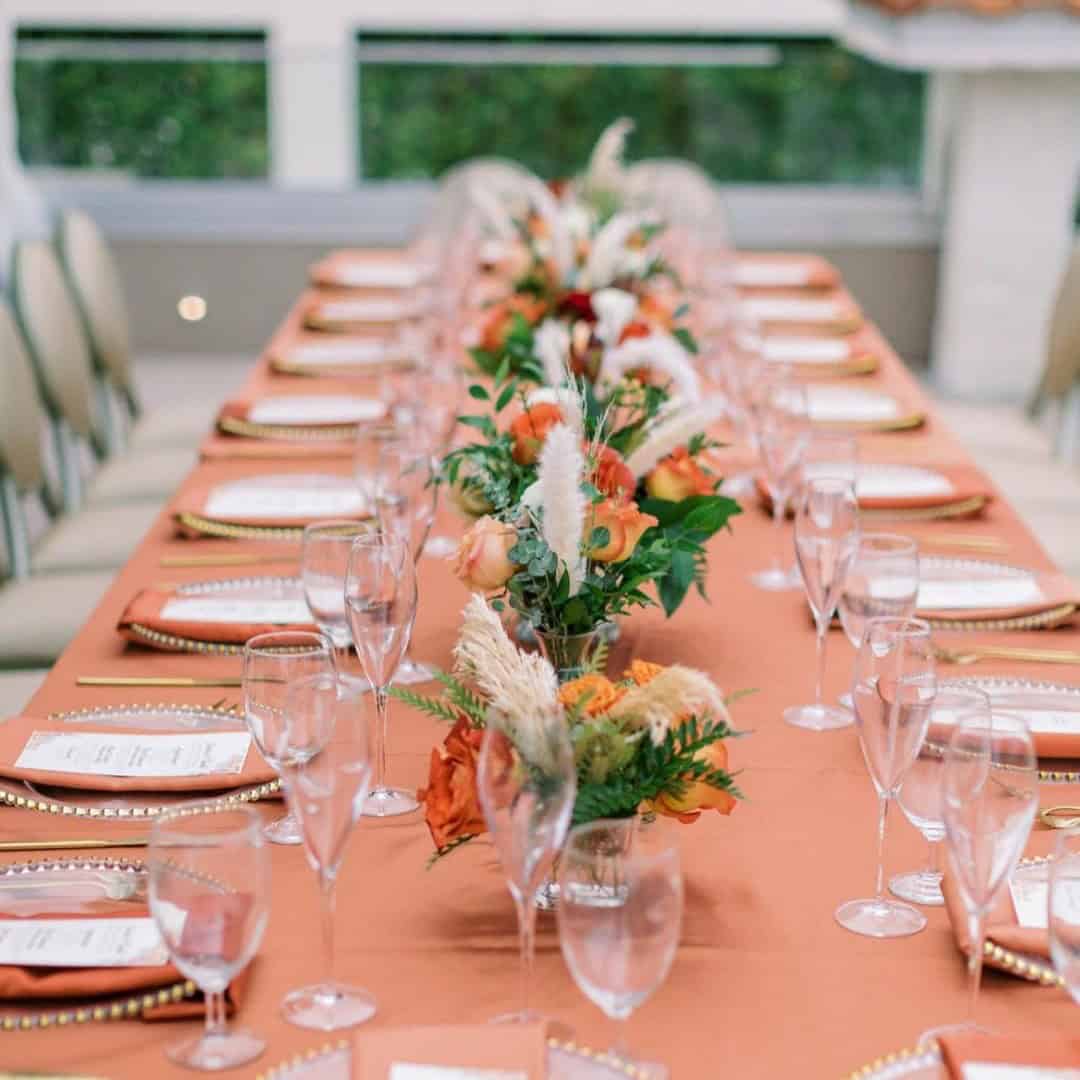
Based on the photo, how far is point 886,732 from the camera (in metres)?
1.57

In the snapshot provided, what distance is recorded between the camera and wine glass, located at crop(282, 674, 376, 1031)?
54.5 inches

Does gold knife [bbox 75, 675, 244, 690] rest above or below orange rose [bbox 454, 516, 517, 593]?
below

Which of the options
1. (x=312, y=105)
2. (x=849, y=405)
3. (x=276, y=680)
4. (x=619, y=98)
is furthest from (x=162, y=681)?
(x=619, y=98)

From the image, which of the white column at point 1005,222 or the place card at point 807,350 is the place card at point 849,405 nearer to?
the place card at point 807,350

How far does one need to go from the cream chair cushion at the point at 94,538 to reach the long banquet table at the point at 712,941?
1.45 m

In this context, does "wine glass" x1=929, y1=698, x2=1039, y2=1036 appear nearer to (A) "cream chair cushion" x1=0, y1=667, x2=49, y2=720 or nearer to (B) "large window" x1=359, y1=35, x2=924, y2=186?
(A) "cream chair cushion" x1=0, y1=667, x2=49, y2=720

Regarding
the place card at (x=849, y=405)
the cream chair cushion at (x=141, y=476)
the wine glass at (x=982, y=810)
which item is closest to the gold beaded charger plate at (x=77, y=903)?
the wine glass at (x=982, y=810)

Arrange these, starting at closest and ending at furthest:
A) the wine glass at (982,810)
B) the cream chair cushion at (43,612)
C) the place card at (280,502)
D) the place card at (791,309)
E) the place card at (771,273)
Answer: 1. the wine glass at (982,810)
2. the place card at (280,502)
3. the cream chair cushion at (43,612)
4. the place card at (791,309)
5. the place card at (771,273)

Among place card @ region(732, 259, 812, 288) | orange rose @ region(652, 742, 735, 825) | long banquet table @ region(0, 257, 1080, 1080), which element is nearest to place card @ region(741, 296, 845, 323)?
place card @ region(732, 259, 812, 288)

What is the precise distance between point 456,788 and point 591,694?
0.44ft

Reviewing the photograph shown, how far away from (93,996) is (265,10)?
29.3 feet

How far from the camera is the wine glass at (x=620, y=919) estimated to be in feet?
3.97

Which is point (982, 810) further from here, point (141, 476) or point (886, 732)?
point (141, 476)

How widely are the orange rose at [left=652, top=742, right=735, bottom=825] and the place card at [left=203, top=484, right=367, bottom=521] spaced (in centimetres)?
130
